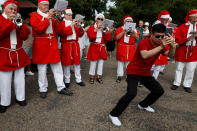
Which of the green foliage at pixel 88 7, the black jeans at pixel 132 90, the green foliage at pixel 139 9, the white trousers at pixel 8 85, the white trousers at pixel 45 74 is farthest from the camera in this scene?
the green foliage at pixel 88 7

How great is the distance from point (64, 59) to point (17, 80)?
137cm

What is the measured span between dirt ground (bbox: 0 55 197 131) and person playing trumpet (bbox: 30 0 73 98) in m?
0.61

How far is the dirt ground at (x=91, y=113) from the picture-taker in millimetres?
2762

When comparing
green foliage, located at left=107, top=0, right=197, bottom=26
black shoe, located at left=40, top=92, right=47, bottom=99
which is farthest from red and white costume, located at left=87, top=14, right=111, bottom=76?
green foliage, located at left=107, top=0, right=197, bottom=26

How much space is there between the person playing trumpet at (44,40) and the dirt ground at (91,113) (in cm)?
61

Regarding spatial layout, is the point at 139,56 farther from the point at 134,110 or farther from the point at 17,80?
the point at 17,80

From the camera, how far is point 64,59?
4.34 meters

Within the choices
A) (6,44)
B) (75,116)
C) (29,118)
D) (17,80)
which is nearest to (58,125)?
(75,116)

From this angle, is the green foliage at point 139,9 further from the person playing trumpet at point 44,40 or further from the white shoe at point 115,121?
the white shoe at point 115,121

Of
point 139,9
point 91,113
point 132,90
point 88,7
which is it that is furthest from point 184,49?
point 88,7

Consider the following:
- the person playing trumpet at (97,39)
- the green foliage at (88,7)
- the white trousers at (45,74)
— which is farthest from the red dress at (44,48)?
the green foliage at (88,7)

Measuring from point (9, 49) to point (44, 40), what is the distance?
767mm

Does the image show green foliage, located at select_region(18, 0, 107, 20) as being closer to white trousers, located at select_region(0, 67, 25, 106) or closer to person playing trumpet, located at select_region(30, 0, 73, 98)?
person playing trumpet, located at select_region(30, 0, 73, 98)

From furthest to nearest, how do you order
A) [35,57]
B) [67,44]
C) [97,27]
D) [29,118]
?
1. [97,27]
2. [67,44]
3. [35,57]
4. [29,118]
